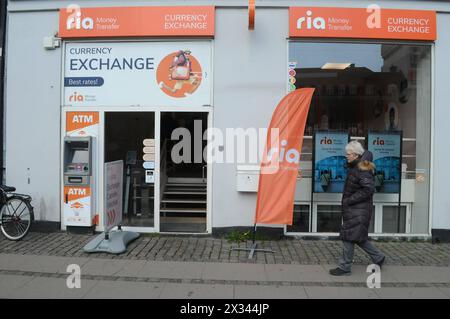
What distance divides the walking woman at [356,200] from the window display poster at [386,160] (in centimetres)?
217

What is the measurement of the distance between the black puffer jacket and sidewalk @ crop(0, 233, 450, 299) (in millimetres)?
599

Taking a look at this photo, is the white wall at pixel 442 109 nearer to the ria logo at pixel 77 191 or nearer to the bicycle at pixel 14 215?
the ria logo at pixel 77 191

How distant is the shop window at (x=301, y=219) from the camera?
7.25 meters

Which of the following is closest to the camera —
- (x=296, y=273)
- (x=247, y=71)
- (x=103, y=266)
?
(x=296, y=273)

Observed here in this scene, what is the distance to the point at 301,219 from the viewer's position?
23.9 feet

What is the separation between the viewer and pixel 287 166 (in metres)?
6.05

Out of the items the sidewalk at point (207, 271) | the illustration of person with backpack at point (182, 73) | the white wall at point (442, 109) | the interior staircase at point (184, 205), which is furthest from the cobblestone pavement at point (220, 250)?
the illustration of person with backpack at point (182, 73)

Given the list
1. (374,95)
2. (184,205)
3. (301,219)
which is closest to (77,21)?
(184,205)

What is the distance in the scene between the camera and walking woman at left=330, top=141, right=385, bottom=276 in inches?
198

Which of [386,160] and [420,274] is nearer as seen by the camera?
[420,274]

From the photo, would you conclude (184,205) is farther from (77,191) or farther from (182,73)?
(182,73)

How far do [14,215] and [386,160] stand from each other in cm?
649

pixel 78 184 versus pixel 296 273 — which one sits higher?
pixel 78 184

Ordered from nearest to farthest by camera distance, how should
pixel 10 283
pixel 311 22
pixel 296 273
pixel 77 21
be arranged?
pixel 10 283
pixel 296 273
pixel 311 22
pixel 77 21
